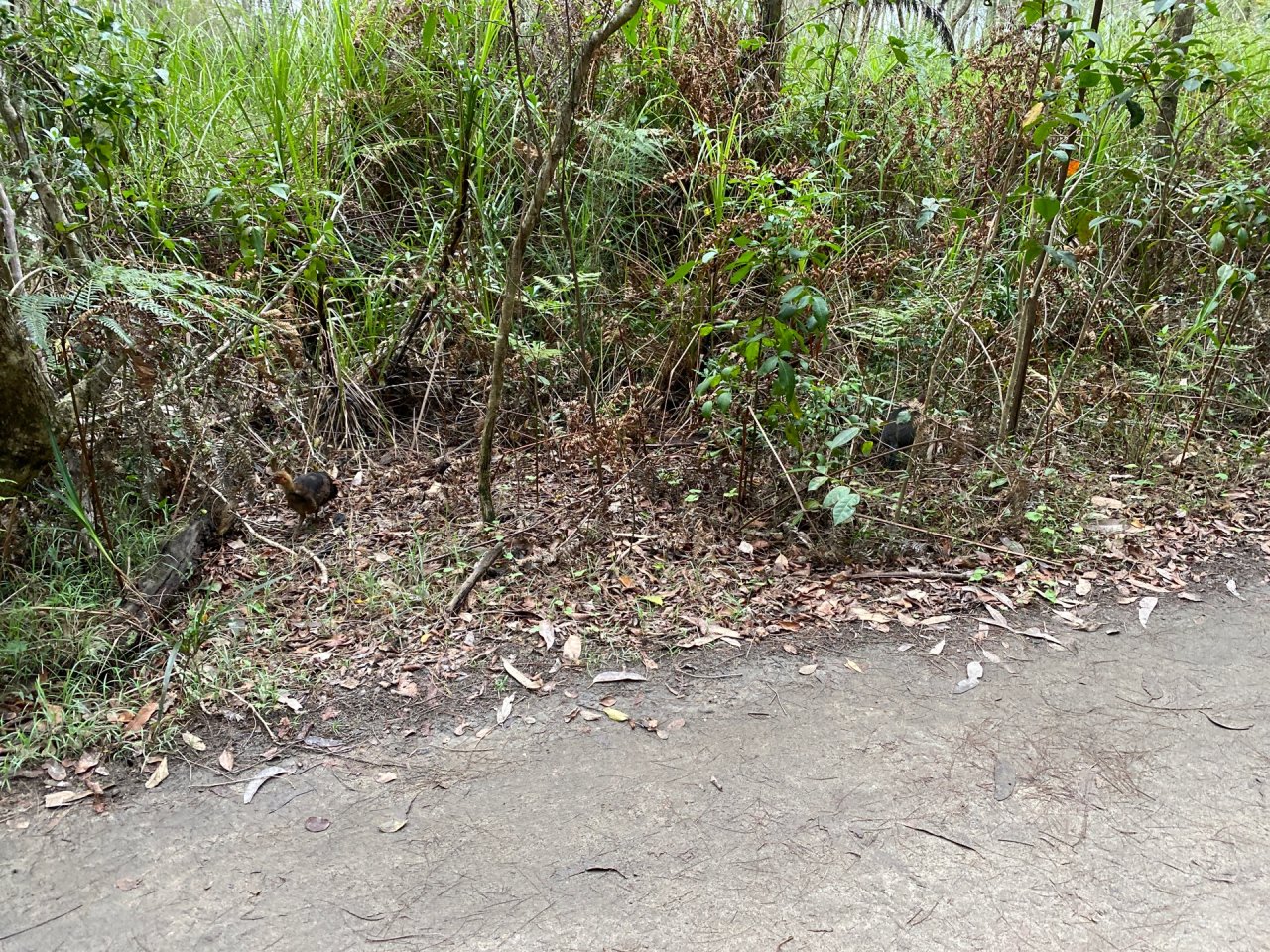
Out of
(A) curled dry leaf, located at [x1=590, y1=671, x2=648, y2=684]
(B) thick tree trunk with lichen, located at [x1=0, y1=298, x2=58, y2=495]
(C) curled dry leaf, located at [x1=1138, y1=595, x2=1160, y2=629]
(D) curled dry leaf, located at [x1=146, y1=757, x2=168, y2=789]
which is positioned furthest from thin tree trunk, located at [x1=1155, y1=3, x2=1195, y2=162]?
(D) curled dry leaf, located at [x1=146, y1=757, x2=168, y2=789]

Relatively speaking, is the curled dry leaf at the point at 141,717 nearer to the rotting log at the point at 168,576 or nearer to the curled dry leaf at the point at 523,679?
the rotting log at the point at 168,576

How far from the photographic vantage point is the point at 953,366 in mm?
4332

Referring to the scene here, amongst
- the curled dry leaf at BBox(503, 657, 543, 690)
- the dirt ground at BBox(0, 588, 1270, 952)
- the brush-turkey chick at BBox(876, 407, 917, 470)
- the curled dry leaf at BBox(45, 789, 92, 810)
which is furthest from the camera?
the brush-turkey chick at BBox(876, 407, 917, 470)

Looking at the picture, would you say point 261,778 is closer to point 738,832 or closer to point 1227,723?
point 738,832

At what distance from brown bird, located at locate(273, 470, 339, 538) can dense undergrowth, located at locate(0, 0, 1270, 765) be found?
0.24 meters

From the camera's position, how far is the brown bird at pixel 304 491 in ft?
11.5

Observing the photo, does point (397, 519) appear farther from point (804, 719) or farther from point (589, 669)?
point (804, 719)

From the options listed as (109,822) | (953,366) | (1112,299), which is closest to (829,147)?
(953,366)

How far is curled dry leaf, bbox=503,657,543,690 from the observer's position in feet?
9.21

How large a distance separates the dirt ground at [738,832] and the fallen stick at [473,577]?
1.86 feet

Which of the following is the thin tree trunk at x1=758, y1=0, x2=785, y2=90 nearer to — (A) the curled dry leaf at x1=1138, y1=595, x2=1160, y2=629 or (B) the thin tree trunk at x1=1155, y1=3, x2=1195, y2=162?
(B) the thin tree trunk at x1=1155, y1=3, x2=1195, y2=162

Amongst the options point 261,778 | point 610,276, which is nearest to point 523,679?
point 261,778

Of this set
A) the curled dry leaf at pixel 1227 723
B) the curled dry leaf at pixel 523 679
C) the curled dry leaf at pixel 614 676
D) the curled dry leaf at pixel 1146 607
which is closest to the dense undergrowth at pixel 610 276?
the curled dry leaf at pixel 1146 607

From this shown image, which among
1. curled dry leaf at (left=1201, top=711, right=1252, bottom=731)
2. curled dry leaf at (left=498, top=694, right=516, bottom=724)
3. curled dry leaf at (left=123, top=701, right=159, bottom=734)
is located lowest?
curled dry leaf at (left=1201, top=711, right=1252, bottom=731)
